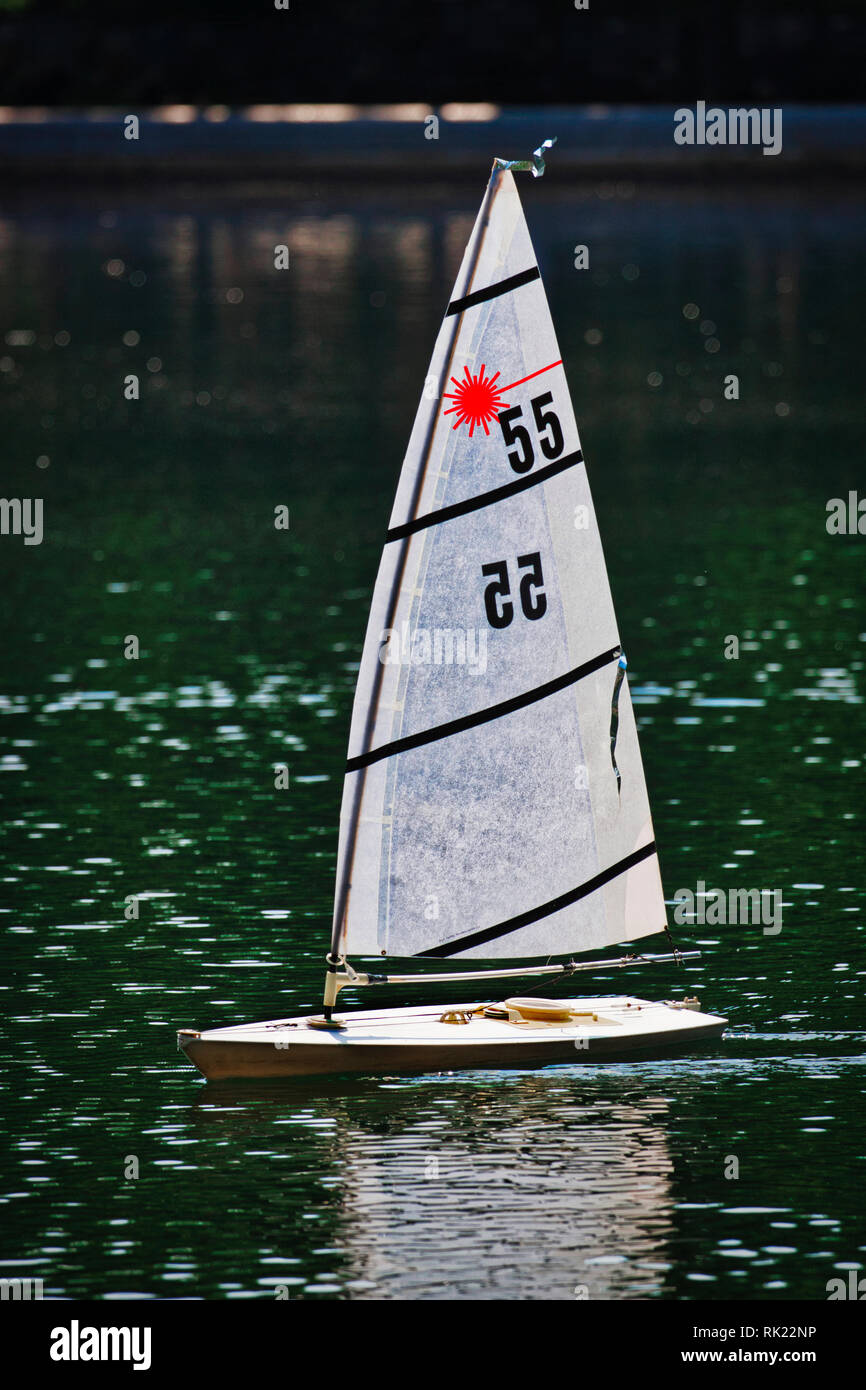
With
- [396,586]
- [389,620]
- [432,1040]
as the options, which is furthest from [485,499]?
[432,1040]

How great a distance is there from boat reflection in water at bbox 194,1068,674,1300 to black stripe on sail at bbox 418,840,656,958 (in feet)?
4.28

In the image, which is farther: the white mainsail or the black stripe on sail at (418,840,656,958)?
the black stripe on sail at (418,840,656,958)

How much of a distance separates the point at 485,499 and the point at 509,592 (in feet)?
3.11

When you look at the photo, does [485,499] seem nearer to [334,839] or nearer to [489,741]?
[489,741]

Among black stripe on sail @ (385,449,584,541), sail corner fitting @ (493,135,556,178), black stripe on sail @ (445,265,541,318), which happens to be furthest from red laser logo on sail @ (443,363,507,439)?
sail corner fitting @ (493,135,556,178)

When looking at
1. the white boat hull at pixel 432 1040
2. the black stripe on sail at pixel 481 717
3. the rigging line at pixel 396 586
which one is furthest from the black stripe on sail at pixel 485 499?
the white boat hull at pixel 432 1040

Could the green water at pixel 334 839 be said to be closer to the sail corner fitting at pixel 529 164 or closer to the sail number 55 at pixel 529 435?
the sail number 55 at pixel 529 435

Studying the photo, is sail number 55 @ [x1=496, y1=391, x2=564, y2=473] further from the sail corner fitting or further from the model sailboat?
the sail corner fitting

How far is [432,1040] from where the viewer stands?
1078 inches

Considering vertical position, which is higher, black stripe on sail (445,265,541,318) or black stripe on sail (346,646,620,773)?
black stripe on sail (445,265,541,318)

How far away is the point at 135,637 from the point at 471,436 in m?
25.4

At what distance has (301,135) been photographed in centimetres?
15300

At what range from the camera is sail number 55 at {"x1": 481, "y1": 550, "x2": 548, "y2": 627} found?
27375mm

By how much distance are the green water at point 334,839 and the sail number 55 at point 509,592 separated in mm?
4399
